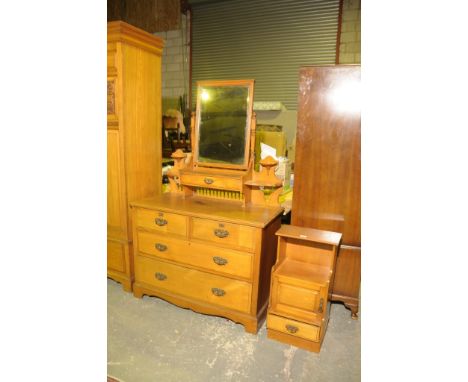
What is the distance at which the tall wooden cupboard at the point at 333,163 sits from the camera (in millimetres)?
2092

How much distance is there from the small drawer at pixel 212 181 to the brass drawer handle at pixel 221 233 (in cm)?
36

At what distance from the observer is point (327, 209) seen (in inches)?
89.7

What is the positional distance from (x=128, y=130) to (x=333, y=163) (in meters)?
1.62

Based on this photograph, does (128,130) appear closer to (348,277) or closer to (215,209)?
(215,209)

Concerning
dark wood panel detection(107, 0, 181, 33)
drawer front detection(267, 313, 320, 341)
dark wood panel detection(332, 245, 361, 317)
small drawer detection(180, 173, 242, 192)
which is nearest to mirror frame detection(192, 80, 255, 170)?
small drawer detection(180, 173, 242, 192)

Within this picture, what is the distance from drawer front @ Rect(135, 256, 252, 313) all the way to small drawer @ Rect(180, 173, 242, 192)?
0.67m

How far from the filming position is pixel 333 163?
86.2 inches

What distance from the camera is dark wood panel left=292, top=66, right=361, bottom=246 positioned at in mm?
2092

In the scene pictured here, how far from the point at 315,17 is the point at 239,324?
421 centimetres

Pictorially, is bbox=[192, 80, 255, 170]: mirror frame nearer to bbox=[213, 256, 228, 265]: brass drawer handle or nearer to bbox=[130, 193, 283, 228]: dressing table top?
bbox=[130, 193, 283, 228]: dressing table top

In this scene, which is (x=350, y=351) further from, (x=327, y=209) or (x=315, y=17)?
(x=315, y=17)

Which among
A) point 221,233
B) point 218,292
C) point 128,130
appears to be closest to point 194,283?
point 218,292

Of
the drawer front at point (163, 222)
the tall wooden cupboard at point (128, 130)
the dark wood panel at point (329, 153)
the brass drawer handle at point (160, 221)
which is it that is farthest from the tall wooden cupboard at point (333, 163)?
the tall wooden cupboard at point (128, 130)

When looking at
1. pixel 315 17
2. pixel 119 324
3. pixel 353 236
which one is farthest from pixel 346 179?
pixel 315 17
